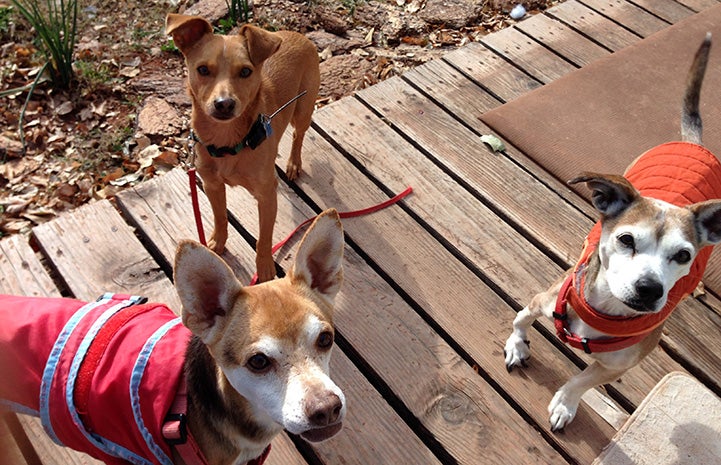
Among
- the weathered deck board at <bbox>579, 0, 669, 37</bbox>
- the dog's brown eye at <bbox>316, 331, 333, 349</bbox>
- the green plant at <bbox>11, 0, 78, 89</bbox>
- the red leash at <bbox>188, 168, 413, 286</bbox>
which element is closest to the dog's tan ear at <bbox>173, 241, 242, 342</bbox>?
the dog's brown eye at <bbox>316, 331, 333, 349</bbox>

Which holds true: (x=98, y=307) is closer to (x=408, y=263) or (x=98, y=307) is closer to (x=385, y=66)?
(x=408, y=263)

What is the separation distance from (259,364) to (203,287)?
1.11ft

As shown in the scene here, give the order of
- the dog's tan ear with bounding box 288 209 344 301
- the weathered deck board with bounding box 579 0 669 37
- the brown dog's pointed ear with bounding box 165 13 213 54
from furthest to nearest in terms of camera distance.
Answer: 1. the weathered deck board with bounding box 579 0 669 37
2. the brown dog's pointed ear with bounding box 165 13 213 54
3. the dog's tan ear with bounding box 288 209 344 301

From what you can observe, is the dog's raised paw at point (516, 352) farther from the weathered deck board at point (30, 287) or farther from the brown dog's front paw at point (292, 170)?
the weathered deck board at point (30, 287)

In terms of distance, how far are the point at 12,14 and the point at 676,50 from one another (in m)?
5.88

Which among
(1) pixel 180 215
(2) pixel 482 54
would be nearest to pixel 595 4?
(2) pixel 482 54

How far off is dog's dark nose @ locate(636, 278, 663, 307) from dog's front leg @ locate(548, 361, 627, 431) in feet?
1.47

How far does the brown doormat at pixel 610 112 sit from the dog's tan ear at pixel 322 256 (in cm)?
235

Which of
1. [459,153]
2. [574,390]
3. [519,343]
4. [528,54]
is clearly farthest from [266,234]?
[528,54]

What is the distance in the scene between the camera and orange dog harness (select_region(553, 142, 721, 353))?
246 centimetres

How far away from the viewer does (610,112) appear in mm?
4301

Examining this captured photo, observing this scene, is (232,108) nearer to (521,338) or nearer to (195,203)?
(195,203)

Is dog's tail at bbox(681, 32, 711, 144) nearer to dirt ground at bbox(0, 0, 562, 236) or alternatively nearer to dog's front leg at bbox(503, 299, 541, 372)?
dog's front leg at bbox(503, 299, 541, 372)

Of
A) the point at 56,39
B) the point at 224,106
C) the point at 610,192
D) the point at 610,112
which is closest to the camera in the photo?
the point at 610,192
